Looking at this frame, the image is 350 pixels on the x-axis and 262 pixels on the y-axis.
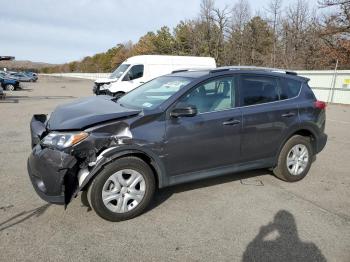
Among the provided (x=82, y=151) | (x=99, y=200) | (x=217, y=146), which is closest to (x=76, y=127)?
(x=82, y=151)

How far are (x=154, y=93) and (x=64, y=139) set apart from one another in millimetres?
1535

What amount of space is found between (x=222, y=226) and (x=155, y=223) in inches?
30.0

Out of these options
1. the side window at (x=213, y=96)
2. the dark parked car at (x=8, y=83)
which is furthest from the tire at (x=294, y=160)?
the dark parked car at (x=8, y=83)

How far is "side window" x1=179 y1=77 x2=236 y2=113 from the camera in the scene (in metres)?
4.29

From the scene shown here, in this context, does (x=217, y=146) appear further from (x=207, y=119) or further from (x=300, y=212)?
(x=300, y=212)

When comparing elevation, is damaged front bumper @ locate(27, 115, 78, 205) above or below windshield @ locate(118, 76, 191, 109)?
below

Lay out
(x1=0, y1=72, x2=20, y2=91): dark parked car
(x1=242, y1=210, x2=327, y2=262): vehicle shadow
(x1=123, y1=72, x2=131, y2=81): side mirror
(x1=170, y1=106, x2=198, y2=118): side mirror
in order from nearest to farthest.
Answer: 1. (x1=242, y1=210, x2=327, y2=262): vehicle shadow
2. (x1=170, y1=106, x2=198, y2=118): side mirror
3. (x1=123, y1=72, x2=131, y2=81): side mirror
4. (x1=0, y1=72, x2=20, y2=91): dark parked car

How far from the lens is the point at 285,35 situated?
119ft

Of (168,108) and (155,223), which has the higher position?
(168,108)

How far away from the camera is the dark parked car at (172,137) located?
3.61 m

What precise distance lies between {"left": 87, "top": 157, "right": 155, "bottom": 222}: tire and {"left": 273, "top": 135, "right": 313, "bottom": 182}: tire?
224 cm

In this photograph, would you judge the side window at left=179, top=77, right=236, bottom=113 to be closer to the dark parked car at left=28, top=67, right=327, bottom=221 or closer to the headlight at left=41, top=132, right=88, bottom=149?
the dark parked car at left=28, top=67, right=327, bottom=221

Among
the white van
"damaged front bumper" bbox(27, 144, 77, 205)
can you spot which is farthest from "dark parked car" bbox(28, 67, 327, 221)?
the white van

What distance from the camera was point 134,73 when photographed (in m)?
15.8
